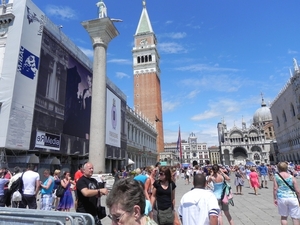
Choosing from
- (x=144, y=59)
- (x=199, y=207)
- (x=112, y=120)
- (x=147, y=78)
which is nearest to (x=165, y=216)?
(x=199, y=207)

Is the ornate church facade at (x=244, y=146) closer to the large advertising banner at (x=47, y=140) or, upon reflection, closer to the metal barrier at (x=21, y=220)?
the large advertising banner at (x=47, y=140)

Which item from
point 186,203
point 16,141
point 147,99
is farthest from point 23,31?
point 147,99

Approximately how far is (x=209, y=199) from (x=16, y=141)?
46.7ft

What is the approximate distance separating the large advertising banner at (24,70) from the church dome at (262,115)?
285 ft

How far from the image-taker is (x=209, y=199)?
2805mm

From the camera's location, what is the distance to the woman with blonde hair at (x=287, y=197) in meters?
4.25

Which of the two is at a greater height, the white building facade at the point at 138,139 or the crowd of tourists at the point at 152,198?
the white building facade at the point at 138,139

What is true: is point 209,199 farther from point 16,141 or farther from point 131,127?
point 131,127

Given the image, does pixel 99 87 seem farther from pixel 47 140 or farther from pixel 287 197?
pixel 287 197

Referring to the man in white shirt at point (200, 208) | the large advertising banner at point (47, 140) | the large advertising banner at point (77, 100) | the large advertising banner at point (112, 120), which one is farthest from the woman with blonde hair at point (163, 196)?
the large advertising banner at point (112, 120)

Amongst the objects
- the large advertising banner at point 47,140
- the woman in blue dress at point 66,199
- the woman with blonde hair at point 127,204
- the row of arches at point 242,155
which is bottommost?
the woman in blue dress at point 66,199

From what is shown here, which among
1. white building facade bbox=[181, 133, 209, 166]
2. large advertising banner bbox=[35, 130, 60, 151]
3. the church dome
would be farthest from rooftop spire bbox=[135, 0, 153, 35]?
large advertising banner bbox=[35, 130, 60, 151]

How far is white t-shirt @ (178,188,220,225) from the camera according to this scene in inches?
109

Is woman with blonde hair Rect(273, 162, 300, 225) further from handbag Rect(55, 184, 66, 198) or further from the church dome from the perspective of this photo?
the church dome
